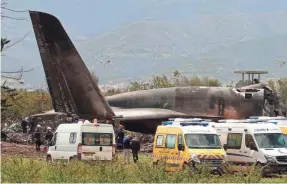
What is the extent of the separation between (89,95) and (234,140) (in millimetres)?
18367

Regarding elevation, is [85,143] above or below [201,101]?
below

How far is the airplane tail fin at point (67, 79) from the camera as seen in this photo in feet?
153

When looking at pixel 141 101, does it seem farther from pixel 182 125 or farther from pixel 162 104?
pixel 182 125

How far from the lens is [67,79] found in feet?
154

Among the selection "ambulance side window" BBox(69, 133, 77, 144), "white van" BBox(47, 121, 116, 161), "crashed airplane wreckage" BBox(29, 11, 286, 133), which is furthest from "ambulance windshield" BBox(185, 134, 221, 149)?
"crashed airplane wreckage" BBox(29, 11, 286, 133)

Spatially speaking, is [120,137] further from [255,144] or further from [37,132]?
[255,144]

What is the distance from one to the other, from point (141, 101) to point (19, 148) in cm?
1034

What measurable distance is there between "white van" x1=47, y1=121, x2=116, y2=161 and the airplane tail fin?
13733 millimetres

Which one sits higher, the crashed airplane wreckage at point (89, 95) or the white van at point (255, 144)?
the crashed airplane wreckage at point (89, 95)

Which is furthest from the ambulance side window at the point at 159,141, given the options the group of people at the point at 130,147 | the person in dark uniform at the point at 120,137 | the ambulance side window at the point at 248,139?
the person in dark uniform at the point at 120,137

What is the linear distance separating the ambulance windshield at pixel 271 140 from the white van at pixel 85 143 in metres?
7.35

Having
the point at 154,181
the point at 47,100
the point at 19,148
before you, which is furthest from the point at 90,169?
the point at 47,100

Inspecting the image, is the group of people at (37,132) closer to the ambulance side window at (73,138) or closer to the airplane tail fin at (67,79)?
the airplane tail fin at (67,79)

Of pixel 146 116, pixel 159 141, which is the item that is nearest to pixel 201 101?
pixel 146 116
